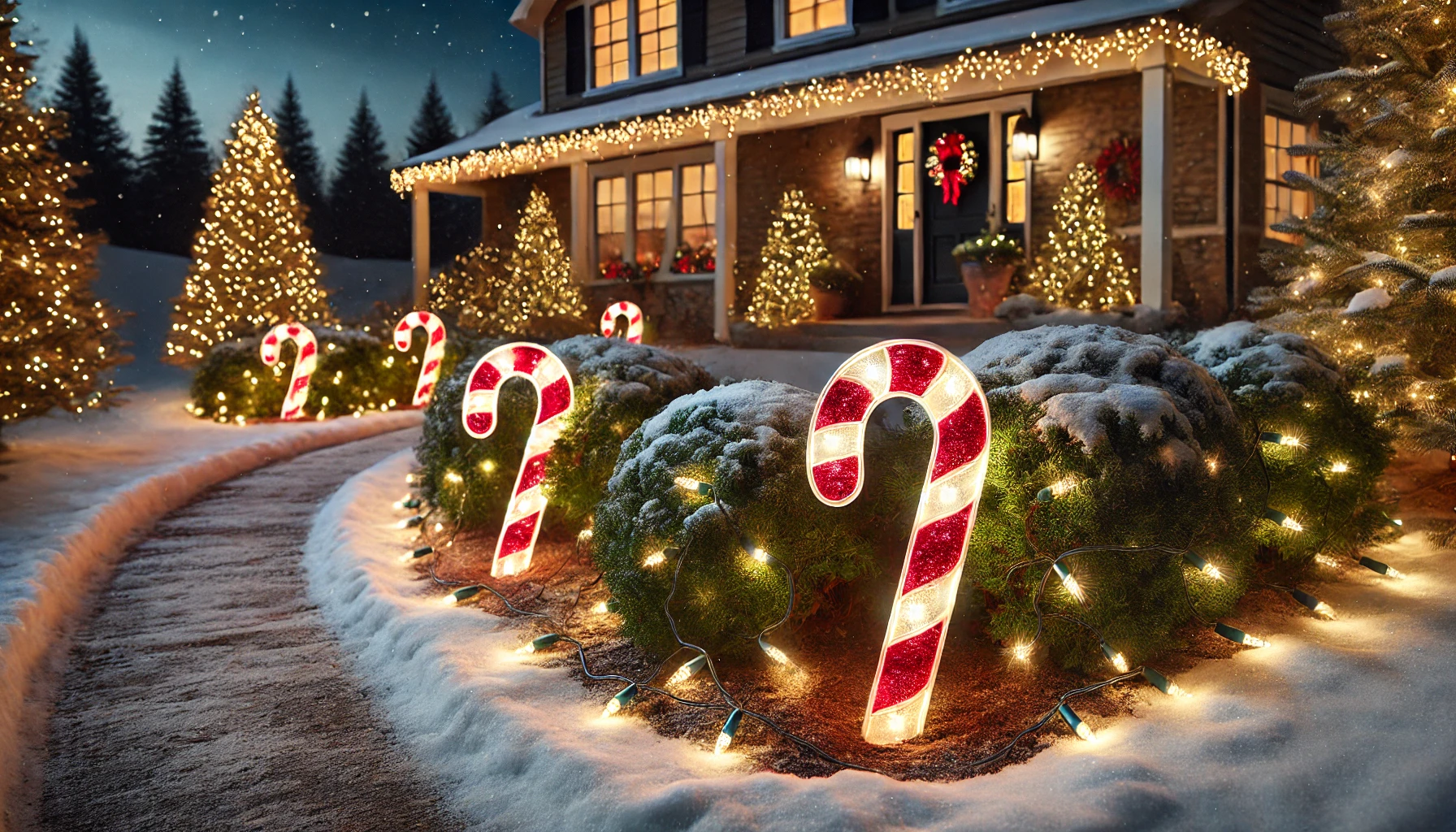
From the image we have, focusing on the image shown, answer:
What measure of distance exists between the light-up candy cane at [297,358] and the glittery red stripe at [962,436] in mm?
10678

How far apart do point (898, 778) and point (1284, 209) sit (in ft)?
39.4

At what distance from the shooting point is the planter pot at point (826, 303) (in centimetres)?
1365

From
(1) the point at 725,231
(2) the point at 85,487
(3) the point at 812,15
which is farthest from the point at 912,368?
(3) the point at 812,15

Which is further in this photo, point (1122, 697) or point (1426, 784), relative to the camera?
point (1122, 697)

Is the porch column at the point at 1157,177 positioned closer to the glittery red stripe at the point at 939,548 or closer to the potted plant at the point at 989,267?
the potted plant at the point at 989,267

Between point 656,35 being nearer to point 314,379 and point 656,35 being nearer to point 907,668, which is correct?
point 314,379

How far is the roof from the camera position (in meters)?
10.2

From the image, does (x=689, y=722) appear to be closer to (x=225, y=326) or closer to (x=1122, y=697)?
Result: (x=1122, y=697)

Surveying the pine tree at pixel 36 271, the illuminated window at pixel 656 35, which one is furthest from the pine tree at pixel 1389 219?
the illuminated window at pixel 656 35

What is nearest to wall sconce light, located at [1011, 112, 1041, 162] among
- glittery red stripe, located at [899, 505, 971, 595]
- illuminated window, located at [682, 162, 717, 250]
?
illuminated window, located at [682, 162, 717, 250]

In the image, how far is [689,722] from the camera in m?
3.60

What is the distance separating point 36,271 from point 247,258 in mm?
7814

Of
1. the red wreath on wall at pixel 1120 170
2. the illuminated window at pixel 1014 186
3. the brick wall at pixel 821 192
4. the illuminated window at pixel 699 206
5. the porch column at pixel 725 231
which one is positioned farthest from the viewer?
the illuminated window at pixel 699 206

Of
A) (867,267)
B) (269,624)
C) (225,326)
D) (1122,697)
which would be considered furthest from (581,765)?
(225,326)
